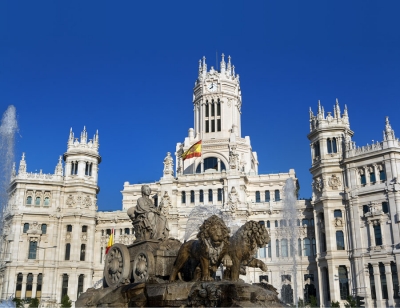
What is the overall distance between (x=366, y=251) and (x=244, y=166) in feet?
86.0

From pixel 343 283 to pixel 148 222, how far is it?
138 ft

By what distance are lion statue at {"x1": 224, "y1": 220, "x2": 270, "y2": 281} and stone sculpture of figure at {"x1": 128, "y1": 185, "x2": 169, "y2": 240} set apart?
325 cm

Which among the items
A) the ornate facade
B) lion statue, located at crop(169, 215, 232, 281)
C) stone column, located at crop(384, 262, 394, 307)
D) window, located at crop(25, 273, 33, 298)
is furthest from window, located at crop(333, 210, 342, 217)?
lion statue, located at crop(169, 215, 232, 281)

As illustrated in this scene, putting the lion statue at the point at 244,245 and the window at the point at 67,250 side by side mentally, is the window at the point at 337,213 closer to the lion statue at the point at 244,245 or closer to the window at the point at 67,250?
the window at the point at 67,250

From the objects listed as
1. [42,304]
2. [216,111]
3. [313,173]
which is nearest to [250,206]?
[313,173]

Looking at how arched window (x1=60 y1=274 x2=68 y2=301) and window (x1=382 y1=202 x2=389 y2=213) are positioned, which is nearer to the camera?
window (x1=382 y1=202 x2=389 y2=213)

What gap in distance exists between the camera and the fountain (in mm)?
13102

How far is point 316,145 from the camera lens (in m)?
59.6

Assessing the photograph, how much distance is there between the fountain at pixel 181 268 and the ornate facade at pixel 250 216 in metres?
34.6

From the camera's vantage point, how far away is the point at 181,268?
15.2 meters

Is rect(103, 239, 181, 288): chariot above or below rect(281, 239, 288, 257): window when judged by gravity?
below

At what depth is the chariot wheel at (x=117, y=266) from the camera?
634 inches

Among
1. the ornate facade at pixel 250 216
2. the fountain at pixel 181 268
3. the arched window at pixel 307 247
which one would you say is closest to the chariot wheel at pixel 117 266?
the fountain at pixel 181 268

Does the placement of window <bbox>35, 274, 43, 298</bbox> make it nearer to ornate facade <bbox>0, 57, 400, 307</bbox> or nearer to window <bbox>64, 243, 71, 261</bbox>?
ornate facade <bbox>0, 57, 400, 307</bbox>
